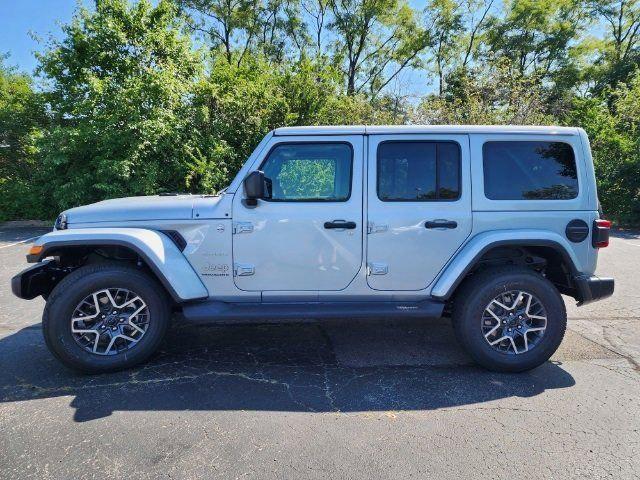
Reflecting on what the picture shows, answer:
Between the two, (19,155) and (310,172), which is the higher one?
(19,155)

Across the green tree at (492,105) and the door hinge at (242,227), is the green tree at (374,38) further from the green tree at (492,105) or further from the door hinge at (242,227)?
the door hinge at (242,227)

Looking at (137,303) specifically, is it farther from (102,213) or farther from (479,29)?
(479,29)

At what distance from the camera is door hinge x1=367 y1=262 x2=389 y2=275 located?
3.78 meters

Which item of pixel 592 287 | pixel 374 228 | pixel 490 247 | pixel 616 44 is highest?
pixel 616 44

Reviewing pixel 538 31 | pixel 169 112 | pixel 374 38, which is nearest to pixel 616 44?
pixel 538 31

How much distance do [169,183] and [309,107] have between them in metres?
4.80

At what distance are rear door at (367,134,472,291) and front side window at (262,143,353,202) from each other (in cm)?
24

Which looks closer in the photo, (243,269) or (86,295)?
(86,295)

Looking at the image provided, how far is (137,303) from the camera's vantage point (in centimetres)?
363

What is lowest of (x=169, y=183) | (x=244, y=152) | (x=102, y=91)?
(x=169, y=183)

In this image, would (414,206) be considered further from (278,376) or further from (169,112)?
(169,112)


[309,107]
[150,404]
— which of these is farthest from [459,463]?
[309,107]

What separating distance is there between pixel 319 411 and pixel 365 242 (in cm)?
143

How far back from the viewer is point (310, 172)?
12.7ft
